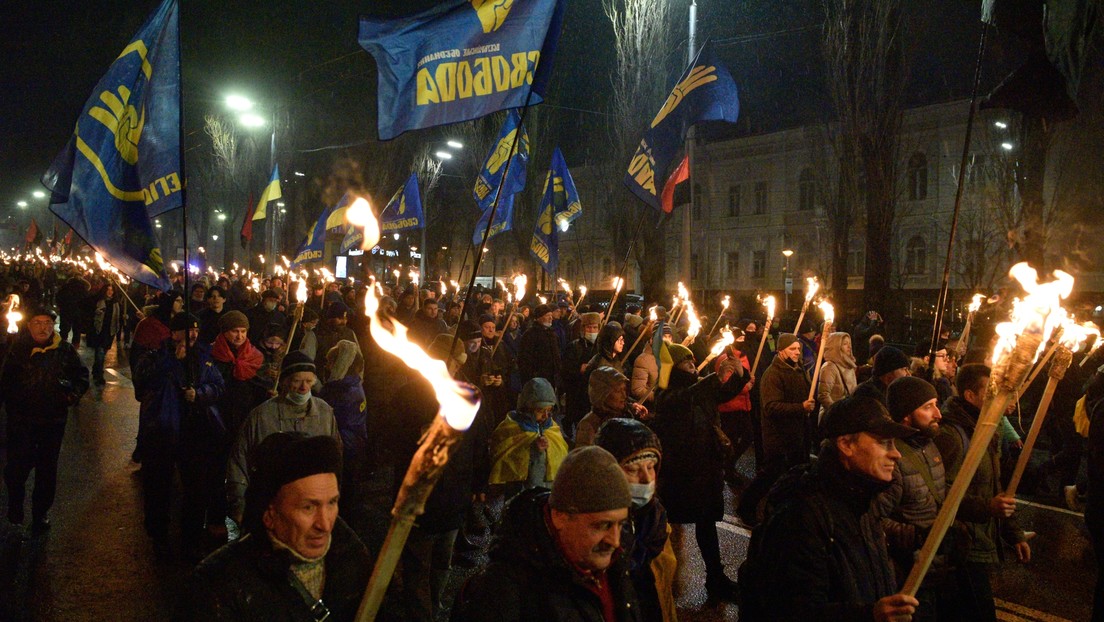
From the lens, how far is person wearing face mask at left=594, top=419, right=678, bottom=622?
3092 millimetres

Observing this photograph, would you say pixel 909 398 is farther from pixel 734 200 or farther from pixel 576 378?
pixel 734 200

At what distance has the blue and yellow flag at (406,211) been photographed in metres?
13.8

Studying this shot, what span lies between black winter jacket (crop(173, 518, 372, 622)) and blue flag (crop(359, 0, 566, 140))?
10.8 feet

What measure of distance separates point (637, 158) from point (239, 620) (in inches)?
321

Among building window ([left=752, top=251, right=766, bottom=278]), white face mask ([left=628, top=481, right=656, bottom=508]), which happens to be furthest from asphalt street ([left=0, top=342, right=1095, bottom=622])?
building window ([left=752, top=251, right=766, bottom=278])

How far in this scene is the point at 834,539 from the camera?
2670 millimetres

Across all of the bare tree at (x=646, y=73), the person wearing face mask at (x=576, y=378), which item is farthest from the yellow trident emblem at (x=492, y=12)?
the bare tree at (x=646, y=73)

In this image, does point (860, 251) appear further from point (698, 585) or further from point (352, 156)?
point (698, 585)

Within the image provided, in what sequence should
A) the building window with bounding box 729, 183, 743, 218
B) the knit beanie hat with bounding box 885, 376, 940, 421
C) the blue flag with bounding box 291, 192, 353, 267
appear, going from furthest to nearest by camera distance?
the building window with bounding box 729, 183, 743, 218, the blue flag with bounding box 291, 192, 353, 267, the knit beanie hat with bounding box 885, 376, 940, 421

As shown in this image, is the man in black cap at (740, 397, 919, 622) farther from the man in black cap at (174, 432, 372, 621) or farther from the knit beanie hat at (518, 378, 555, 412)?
the knit beanie hat at (518, 378, 555, 412)

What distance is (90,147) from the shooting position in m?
4.90

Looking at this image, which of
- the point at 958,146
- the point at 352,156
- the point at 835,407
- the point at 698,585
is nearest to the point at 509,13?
the point at 835,407

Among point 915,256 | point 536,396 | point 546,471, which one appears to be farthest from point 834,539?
point 915,256

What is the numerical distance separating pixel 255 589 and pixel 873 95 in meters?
19.7
